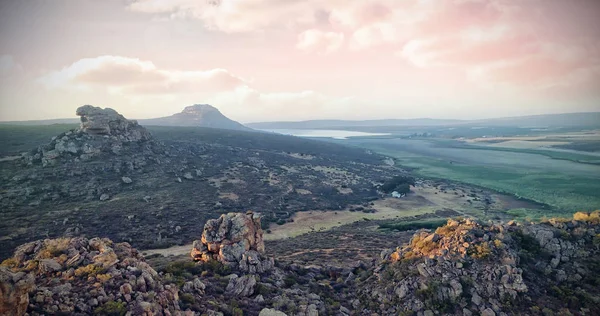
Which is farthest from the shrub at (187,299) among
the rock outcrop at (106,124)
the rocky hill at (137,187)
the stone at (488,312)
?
the rock outcrop at (106,124)

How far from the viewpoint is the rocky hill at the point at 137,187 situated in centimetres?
4312

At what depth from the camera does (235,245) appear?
2239 cm

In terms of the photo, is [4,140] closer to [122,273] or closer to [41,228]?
[41,228]

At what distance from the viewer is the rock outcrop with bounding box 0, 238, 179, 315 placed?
12227 millimetres

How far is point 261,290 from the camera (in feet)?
62.1

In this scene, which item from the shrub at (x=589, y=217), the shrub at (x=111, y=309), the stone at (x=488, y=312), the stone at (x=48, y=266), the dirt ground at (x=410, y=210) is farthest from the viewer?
the dirt ground at (x=410, y=210)

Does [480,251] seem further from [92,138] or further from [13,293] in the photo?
[92,138]

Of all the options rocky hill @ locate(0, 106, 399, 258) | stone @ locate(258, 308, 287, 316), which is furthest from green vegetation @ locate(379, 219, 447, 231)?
stone @ locate(258, 308, 287, 316)

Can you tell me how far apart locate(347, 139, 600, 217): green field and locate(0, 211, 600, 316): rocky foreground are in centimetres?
4895

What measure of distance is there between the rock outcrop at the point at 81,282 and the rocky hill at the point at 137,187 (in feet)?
75.6

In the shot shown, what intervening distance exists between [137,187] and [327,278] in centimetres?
4977

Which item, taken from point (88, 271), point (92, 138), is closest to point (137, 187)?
point (92, 138)

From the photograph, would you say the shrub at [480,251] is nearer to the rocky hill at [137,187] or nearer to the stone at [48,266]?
the stone at [48,266]

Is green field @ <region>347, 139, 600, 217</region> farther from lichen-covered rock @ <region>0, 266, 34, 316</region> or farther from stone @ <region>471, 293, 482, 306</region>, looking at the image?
lichen-covered rock @ <region>0, 266, 34, 316</region>
